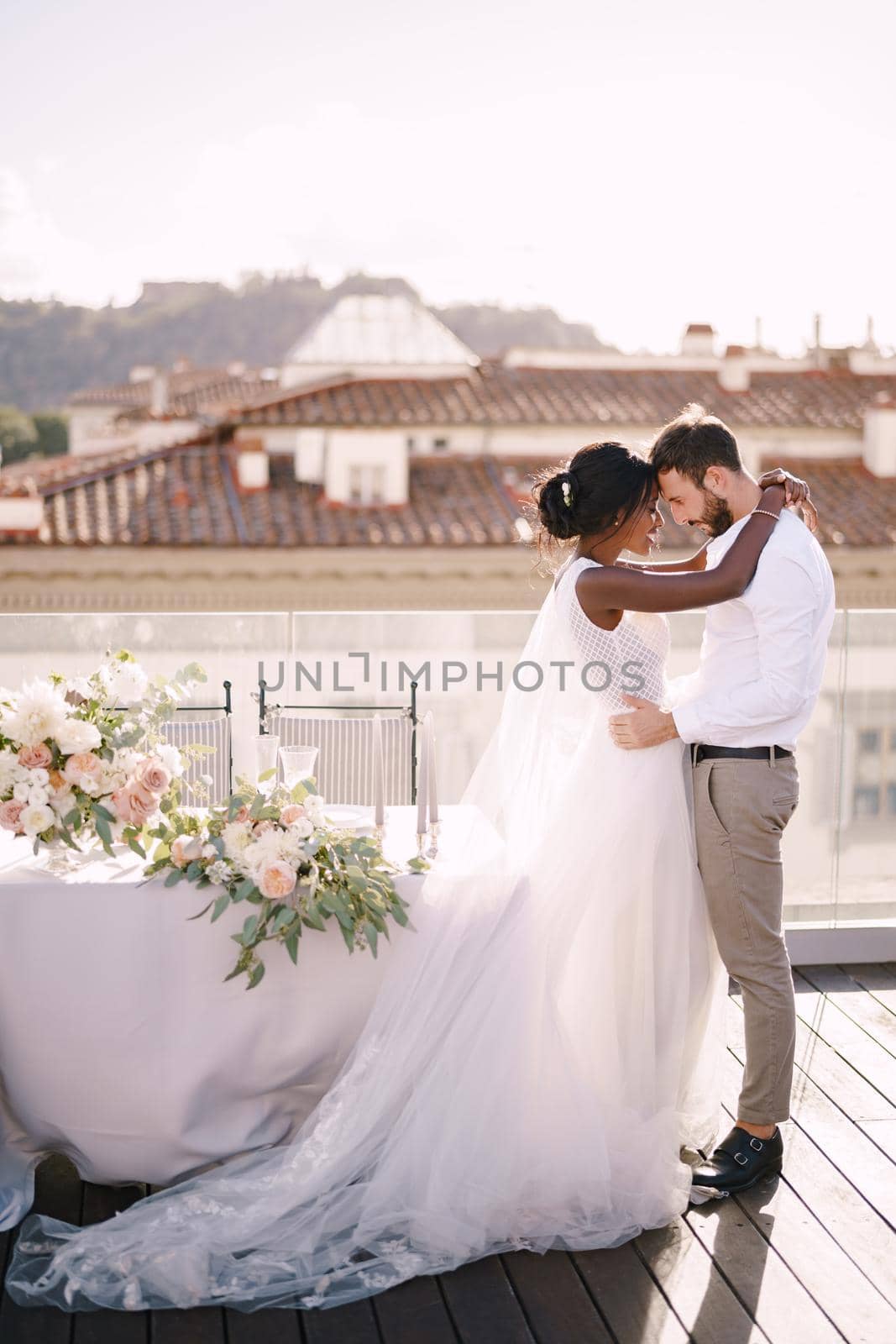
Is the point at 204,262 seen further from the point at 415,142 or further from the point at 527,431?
the point at 527,431

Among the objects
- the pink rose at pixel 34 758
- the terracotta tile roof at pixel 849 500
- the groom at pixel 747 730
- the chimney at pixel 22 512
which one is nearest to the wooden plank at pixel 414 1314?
the groom at pixel 747 730

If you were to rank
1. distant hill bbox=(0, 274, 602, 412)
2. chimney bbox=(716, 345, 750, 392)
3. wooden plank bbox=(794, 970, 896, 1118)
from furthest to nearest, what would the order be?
distant hill bbox=(0, 274, 602, 412), chimney bbox=(716, 345, 750, 392), wooden plank bbox=(794, 970, 896, 1118)

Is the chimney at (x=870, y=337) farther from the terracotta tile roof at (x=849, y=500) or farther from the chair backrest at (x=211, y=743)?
the chair backrest at (x=211, y=743)

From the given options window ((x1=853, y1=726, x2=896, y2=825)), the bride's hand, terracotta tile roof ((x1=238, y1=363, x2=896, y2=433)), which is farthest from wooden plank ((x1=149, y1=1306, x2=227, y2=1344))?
terracotta tile roof ((x1=238, y1=363, x2=896, y2=433))

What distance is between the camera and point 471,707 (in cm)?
537

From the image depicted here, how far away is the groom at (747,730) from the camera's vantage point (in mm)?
2527

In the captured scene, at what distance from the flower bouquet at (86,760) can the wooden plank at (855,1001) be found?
6.66 feet

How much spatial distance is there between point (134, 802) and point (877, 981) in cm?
244

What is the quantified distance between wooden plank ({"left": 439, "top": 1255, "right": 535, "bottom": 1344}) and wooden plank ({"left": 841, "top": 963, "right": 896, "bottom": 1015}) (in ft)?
5.77

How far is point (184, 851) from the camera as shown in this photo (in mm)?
2537

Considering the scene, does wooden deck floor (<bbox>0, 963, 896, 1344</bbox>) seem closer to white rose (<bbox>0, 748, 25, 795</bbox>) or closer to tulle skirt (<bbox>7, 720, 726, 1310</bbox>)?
tulle skirt (<bbox>7, 720, 726, 1310</bbox>)

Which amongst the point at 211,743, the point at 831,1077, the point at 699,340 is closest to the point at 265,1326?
the point at 831,1077

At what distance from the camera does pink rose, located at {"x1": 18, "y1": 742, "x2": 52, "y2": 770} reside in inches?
96.2

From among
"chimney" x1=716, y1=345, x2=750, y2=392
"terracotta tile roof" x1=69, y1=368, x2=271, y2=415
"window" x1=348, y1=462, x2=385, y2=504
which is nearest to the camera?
"window" x1=348, y1=462, x2=385, y2=504
